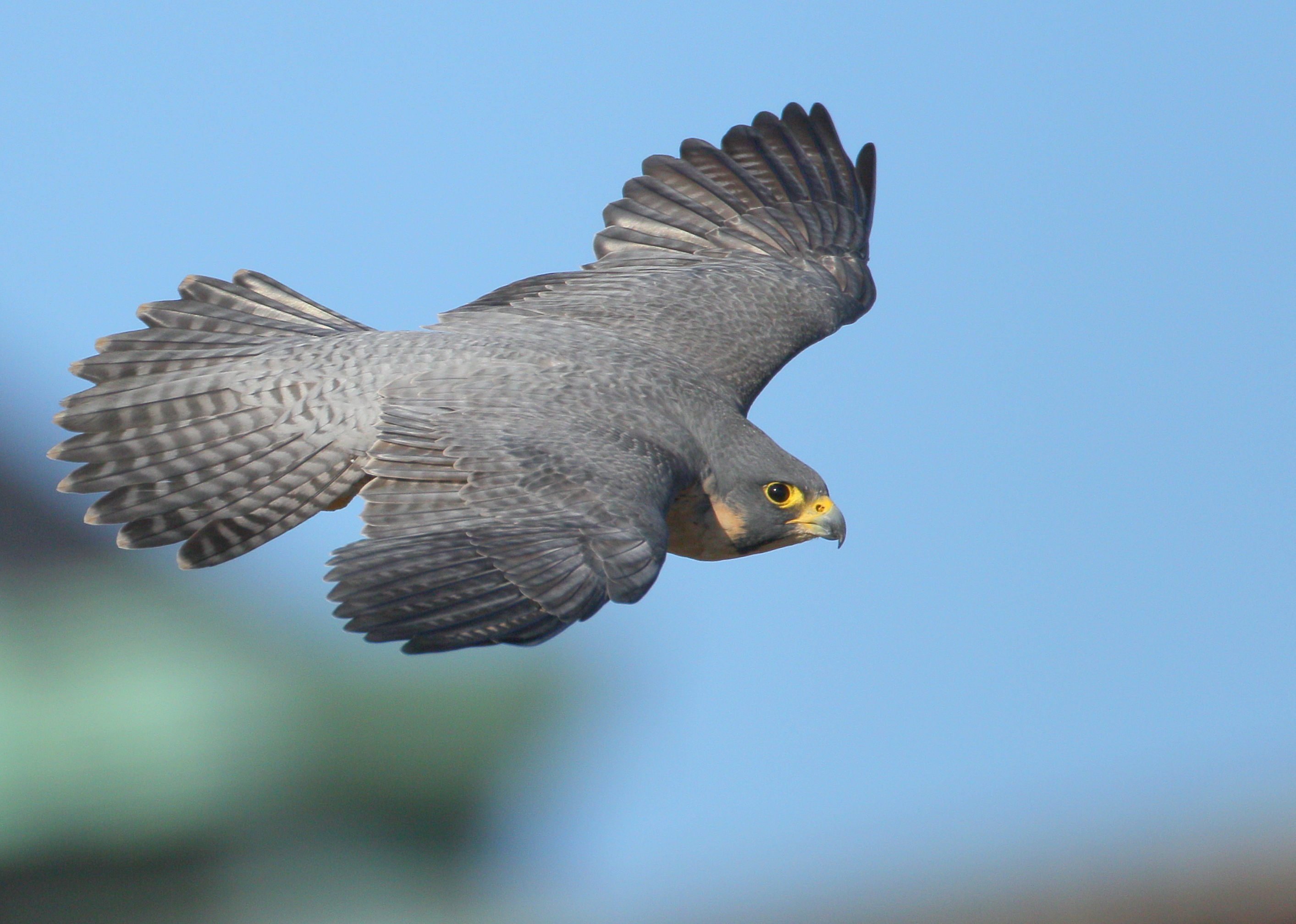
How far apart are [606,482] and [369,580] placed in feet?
3.23

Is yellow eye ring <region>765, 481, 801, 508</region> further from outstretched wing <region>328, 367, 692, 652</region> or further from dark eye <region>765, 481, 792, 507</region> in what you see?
outstretched wing <region>328, 367, 692, 652</region>

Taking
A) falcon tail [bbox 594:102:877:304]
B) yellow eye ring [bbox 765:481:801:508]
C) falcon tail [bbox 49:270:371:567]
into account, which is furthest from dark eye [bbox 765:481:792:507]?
falcon tail [bbox 594:102:877:304]

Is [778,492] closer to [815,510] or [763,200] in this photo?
[815,510]

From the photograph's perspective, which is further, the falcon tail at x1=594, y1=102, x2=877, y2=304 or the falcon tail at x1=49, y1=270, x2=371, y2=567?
the falcon tail at x1=594, y1=102, x2=877, y2=304

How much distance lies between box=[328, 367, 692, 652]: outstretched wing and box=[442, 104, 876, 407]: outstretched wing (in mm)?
1222

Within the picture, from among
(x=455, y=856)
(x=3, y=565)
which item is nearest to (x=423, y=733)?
(x=455, y=856)

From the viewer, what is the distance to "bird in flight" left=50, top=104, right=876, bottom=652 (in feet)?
17.4

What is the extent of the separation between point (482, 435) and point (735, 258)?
122 inches

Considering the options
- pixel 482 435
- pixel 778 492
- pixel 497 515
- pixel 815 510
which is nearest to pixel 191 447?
pixel 482 435

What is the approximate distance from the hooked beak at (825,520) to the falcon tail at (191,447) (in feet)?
6.30

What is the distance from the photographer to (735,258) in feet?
28.5

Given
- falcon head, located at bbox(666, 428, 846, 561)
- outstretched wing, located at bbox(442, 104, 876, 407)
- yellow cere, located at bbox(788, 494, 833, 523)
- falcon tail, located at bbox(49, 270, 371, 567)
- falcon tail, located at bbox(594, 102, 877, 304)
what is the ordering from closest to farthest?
falcon tail, located at bbox(49, 270, 371, 567), falcon head, located at bbox(666, 428, 846, 561), yellow cere, located at bbox(788, 494, 833, 523), outstretched wing, located at bbox(442, 104, 876, 407), falcon tail, located at bbox(594, 102, 877, 304)

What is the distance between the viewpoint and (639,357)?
699 cm

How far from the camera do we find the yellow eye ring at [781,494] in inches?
265
